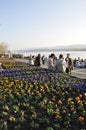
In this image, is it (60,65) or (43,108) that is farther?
(60,65)

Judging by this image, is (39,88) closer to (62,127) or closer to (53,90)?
(53,90)

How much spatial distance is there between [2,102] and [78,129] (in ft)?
9.90

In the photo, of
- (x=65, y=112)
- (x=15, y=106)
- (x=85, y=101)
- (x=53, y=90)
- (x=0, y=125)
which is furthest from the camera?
(x=53, y=90)

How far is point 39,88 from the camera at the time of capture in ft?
41.7

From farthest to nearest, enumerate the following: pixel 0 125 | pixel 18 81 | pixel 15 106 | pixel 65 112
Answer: pixel 18 81 < pixel 15 106 < pixel 65 112 < pixel 0 125

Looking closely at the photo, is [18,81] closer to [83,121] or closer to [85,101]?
[85,101]

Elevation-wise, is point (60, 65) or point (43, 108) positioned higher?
point (60, 65)

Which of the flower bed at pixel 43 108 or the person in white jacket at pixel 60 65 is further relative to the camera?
the person in white jacket at pixel 60 65

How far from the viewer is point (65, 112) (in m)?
8.88

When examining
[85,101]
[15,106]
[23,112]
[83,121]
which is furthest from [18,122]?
[85,101]

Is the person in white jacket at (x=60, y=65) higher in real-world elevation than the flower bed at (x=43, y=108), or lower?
higher

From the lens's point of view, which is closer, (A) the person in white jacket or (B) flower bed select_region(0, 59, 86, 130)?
(B) flower bed select_region(0, 59, 86, 130)

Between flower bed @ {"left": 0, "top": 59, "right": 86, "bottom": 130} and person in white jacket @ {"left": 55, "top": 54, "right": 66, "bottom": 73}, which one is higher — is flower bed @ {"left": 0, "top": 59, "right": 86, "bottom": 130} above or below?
below

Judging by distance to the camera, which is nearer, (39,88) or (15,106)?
(15,106)
